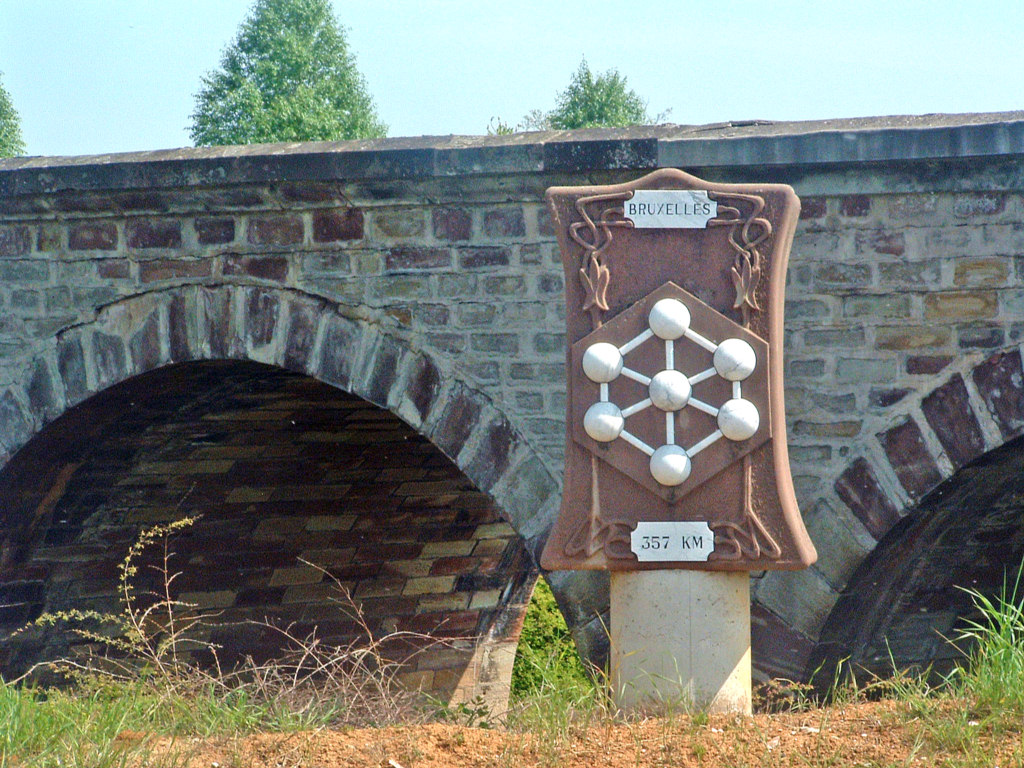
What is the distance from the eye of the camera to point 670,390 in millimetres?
3244

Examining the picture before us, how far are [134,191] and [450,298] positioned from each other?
1.46 m

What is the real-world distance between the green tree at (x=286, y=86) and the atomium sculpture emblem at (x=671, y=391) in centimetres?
Answer: 1885

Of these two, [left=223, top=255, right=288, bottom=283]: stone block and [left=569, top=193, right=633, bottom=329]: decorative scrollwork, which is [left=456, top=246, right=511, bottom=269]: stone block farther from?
[left=569, top=193, right=633, bottom=329]: decorative scrollwork

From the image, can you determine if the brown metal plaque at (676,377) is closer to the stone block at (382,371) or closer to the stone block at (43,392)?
the stone block at (382,371)

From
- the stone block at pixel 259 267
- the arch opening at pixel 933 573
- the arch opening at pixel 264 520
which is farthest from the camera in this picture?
the arch opening at pixel 264 520

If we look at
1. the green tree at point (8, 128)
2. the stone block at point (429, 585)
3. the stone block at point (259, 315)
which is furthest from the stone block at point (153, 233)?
the green tree at point (8, 128)

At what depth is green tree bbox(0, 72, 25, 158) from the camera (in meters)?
23.6

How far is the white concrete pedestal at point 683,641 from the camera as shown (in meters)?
3.24

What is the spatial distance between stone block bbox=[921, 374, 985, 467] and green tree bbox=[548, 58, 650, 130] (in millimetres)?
22822

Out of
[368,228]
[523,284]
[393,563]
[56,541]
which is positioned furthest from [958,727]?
[393,563]

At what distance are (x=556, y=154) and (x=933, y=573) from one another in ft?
8.41

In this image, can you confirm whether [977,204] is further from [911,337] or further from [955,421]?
[955,421]

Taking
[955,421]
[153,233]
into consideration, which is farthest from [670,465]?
[153,233]

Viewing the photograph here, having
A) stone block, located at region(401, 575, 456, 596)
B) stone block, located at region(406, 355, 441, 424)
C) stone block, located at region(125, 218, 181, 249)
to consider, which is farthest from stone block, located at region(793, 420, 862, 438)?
stone block, located at region(401, 575, 456, 596)
